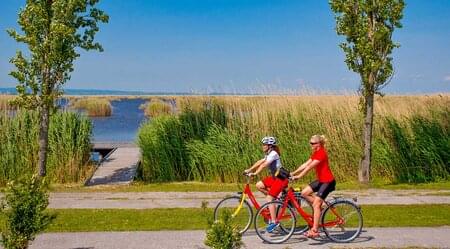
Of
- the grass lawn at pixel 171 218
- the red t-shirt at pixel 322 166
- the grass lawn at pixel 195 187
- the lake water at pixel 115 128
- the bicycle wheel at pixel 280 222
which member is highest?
the red t-shirt at pixel 322 166

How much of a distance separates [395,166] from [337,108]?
2.45m

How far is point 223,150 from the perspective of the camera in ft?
54.5

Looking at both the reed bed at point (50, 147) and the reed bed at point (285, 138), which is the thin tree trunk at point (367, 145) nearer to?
the reed bed at point (285, 138)

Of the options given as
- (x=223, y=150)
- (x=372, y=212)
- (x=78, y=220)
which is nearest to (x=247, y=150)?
(x=223, y=150)

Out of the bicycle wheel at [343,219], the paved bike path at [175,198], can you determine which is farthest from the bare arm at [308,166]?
the paved bike path at [175,198]

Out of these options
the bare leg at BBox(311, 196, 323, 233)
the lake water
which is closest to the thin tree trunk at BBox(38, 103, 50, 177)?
the lake water

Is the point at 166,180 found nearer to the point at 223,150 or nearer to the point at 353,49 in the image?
the point at 223,150

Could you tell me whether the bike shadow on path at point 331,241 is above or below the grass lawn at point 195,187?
above

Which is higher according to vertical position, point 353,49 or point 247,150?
point 353,49

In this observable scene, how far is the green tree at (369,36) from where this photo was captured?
14.4 m

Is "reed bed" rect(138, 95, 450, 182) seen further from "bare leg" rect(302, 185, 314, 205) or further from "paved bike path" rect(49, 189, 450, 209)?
"bare leg" rect(302, 185, 314, 205)

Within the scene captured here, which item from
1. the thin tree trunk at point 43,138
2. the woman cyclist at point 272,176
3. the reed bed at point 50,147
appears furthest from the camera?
the reed bed at point 50,147

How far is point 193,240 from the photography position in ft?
29.1

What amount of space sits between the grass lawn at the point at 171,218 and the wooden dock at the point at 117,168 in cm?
420
